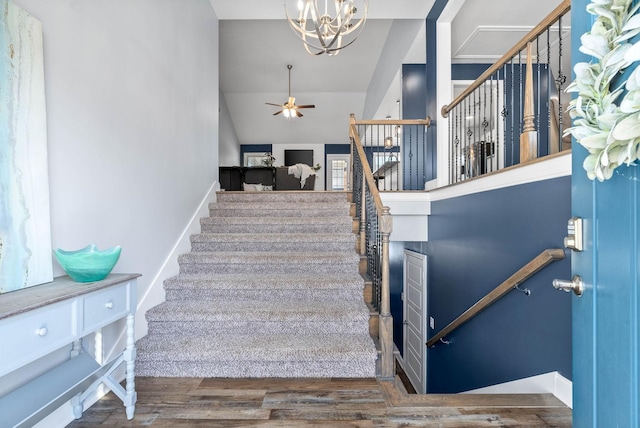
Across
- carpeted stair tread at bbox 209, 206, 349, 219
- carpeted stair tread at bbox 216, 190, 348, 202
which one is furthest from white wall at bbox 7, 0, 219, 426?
carpeted stair tread at bbox 216, 190, 348, 202

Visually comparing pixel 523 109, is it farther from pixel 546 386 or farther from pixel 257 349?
pixel 257 349

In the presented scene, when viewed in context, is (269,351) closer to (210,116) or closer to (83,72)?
(83,72)

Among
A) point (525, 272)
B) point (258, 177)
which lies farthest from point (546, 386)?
point (258, 177)

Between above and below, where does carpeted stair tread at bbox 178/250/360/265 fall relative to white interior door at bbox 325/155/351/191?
below

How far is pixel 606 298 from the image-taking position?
820 millimetres

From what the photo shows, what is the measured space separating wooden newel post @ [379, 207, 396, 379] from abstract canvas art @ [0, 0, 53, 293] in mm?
1902

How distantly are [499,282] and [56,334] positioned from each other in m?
2.72

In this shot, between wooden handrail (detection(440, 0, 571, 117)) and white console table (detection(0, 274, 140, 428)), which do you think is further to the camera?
wooden handrail (detection(440, 0, 571, 117))

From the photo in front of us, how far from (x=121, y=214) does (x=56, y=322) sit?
110 cm

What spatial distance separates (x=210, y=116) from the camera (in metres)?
4.22

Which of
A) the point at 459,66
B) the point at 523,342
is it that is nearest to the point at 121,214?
the point at 523,342

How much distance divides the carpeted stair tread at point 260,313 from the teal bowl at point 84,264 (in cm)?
103

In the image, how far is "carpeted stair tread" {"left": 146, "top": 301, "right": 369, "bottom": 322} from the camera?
2.51 m

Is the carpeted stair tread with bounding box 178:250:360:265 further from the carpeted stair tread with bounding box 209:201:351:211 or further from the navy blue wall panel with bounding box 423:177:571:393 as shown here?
the navy blue wall panel with bounding box 423:177:571:393
